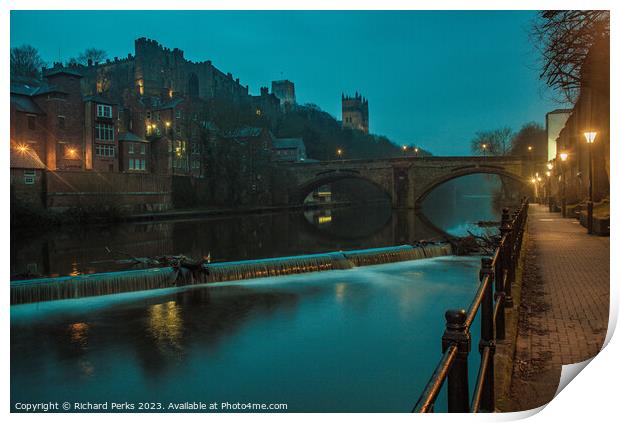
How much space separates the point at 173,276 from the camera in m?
10.8

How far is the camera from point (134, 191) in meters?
28.9

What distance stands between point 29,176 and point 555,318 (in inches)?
928

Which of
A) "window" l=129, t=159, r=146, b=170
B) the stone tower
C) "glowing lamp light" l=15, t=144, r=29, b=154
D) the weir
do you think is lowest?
the weir

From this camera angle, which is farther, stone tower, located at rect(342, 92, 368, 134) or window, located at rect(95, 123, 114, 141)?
stone tower, located at rect(342, 92, 368, 134)

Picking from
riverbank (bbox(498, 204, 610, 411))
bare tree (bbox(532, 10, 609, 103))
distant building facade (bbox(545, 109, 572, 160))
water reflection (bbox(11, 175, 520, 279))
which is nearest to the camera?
riverbank (bbox(498, 204, 610, 411))

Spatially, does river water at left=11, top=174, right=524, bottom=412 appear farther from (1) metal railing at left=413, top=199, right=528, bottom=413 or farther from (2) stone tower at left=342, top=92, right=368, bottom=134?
(2) stone tower at left=342, top=92, right=368, bottom=134

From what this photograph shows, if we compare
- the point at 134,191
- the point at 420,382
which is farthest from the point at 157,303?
the point at 134,191

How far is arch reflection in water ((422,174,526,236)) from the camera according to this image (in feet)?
82.5

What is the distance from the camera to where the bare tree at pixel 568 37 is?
26.2ft

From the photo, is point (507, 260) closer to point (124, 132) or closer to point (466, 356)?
point (466, 356)

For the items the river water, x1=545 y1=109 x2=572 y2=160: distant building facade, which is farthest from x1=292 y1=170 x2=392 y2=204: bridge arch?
the river water

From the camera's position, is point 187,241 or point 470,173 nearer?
point 187,241

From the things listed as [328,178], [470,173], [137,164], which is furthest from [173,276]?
[328,178]
